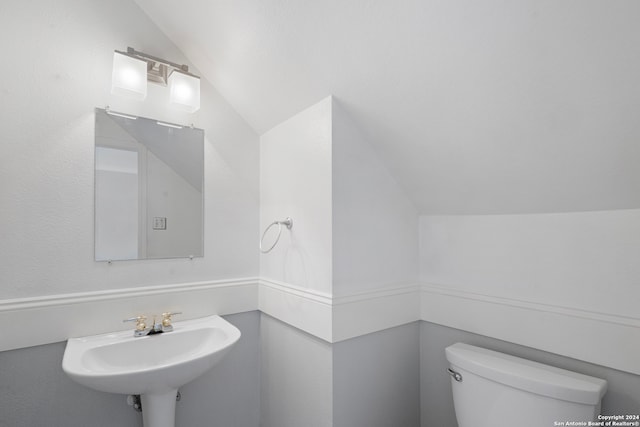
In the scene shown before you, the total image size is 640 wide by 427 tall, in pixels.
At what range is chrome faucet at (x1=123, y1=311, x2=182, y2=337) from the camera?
1.39 m

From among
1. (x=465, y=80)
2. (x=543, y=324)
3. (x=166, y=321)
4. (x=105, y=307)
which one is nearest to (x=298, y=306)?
(x=166, y=321)

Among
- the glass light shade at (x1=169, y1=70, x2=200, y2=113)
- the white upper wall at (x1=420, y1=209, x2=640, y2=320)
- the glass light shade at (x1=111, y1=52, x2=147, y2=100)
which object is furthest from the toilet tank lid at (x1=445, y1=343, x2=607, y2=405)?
the glass light shade at (x1=111, y1=52, x2=147, y2=100)

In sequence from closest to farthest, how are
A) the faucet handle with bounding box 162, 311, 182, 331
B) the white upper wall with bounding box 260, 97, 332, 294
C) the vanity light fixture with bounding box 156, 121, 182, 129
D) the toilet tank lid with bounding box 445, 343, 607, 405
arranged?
the toilet tank lid with bounding box 445, 343, 607, 405, the white upper wall with bounding box 260, 97, 332, 294, the faucet handle with bounding box 162, 311, 182, 331, the vanity light fixture with bounding box 156, 121, 182, 129

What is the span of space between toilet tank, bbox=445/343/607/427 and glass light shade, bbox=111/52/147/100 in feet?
5.81

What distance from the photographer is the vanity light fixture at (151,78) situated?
1391 mm

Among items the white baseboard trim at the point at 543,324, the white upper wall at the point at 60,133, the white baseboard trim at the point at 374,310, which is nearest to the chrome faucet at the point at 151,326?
the white upper wall at the point at 60,133

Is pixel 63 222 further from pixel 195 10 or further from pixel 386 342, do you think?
pixel 386 342

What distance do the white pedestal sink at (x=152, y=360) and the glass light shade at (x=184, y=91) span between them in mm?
1062

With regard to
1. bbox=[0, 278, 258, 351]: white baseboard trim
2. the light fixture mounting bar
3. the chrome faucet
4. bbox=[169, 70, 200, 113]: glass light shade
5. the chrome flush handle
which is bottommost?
the chrome flush handle

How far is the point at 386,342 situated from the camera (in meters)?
1.50

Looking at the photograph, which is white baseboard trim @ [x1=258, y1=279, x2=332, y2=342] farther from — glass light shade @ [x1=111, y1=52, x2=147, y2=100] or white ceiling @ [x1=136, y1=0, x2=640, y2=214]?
glass light shade @ [x1=111, y1=52, x2=147, y2=100]

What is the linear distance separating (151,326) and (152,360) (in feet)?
0.50

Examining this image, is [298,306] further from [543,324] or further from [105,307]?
[543,324]

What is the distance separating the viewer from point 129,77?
1.40 metres
